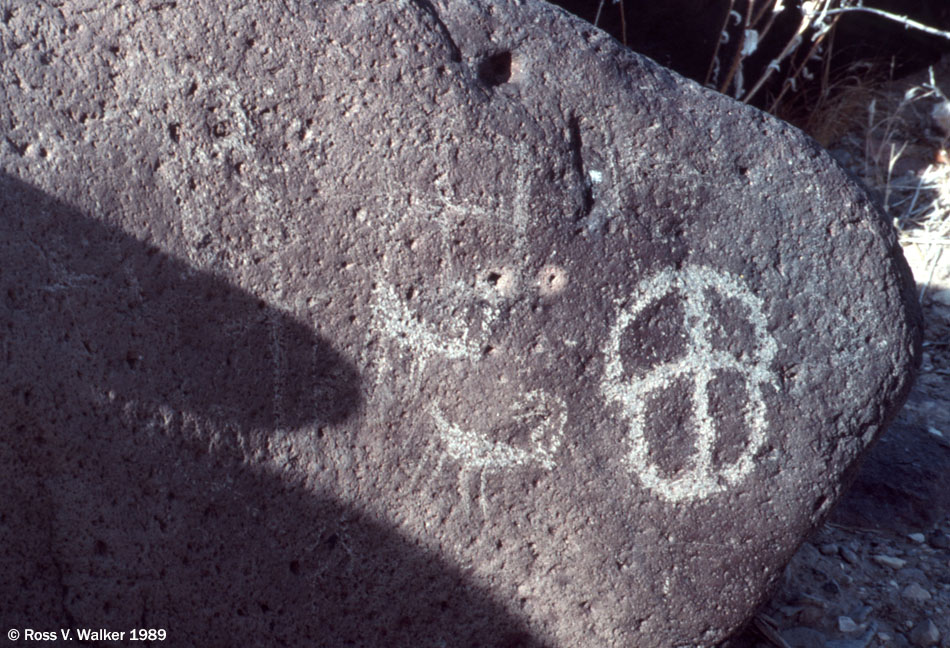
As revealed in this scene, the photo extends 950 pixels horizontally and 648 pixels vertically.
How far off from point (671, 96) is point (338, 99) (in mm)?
559

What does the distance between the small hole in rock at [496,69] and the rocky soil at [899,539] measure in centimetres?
106

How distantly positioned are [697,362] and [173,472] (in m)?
0.88

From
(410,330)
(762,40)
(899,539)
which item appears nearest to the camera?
(410,330)

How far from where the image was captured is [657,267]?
1.37 meters

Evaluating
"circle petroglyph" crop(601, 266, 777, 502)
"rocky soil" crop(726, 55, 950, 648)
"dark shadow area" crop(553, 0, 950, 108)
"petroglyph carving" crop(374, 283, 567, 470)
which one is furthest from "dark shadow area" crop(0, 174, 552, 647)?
"dark shadow area" crop(553, 0, 950, 108)

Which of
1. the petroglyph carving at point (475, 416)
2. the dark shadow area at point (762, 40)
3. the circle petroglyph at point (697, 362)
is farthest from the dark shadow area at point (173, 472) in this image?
the dark shadow area at point (762, 40)

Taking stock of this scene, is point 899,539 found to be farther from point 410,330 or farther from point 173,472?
point 173,472

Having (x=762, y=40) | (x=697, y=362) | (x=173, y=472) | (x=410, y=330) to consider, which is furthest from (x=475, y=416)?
(x=762, y=40)

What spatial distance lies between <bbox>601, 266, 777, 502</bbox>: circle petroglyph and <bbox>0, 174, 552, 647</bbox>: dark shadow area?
16.3 inches

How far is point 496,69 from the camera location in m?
1.38

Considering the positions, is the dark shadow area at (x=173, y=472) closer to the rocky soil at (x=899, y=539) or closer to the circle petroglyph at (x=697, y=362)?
the circle petroglyph at (x=697, y=362)

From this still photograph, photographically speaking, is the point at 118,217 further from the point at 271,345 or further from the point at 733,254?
the point at 733,254

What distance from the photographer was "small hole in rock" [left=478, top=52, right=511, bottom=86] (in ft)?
4.47

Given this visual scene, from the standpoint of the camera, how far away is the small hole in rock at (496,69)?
1.36 metres
